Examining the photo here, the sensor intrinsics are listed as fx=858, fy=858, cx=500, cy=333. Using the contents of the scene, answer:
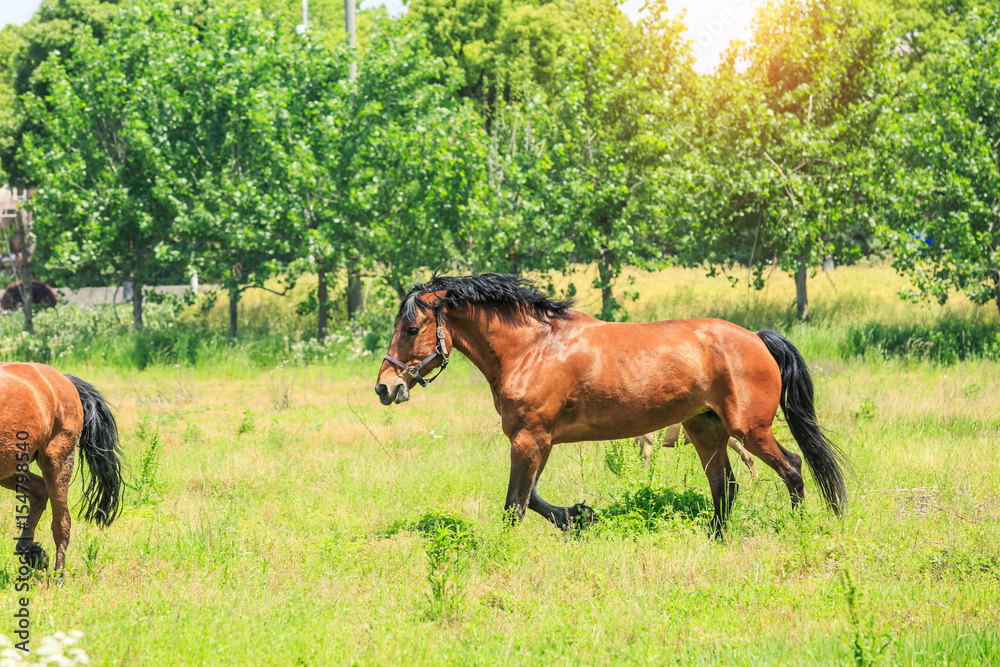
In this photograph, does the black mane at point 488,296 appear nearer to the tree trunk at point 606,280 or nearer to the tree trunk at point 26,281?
the tree trunk at point 606,280

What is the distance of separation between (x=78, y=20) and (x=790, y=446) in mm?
22482

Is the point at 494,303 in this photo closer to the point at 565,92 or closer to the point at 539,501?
the point at 539,501

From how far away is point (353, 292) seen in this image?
20375mm

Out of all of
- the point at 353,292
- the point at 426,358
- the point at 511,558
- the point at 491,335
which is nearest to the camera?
the point at 511,558

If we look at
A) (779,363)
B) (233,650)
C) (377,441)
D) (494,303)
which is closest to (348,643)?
(233,650)

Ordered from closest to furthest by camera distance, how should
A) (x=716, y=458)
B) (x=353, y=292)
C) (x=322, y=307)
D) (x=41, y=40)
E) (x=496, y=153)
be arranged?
(x=716, y=458) < (x=496, y=153) < (x=322, y=307) < (x=353, y=292) < (x=41, y=40)

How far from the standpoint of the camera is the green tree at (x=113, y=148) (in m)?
18.0

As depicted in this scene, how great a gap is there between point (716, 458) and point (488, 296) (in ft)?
7.45

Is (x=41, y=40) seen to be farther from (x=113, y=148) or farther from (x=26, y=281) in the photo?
(x=26, y=281)

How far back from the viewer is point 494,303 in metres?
6.86

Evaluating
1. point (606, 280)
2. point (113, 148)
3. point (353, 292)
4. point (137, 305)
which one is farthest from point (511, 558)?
point (113, 148)

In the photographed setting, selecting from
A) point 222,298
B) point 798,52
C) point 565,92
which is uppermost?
point 798,52

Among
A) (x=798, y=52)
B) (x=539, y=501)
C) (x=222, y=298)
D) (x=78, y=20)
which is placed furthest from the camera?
(x=222, y=298)

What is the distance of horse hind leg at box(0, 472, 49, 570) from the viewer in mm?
5887
